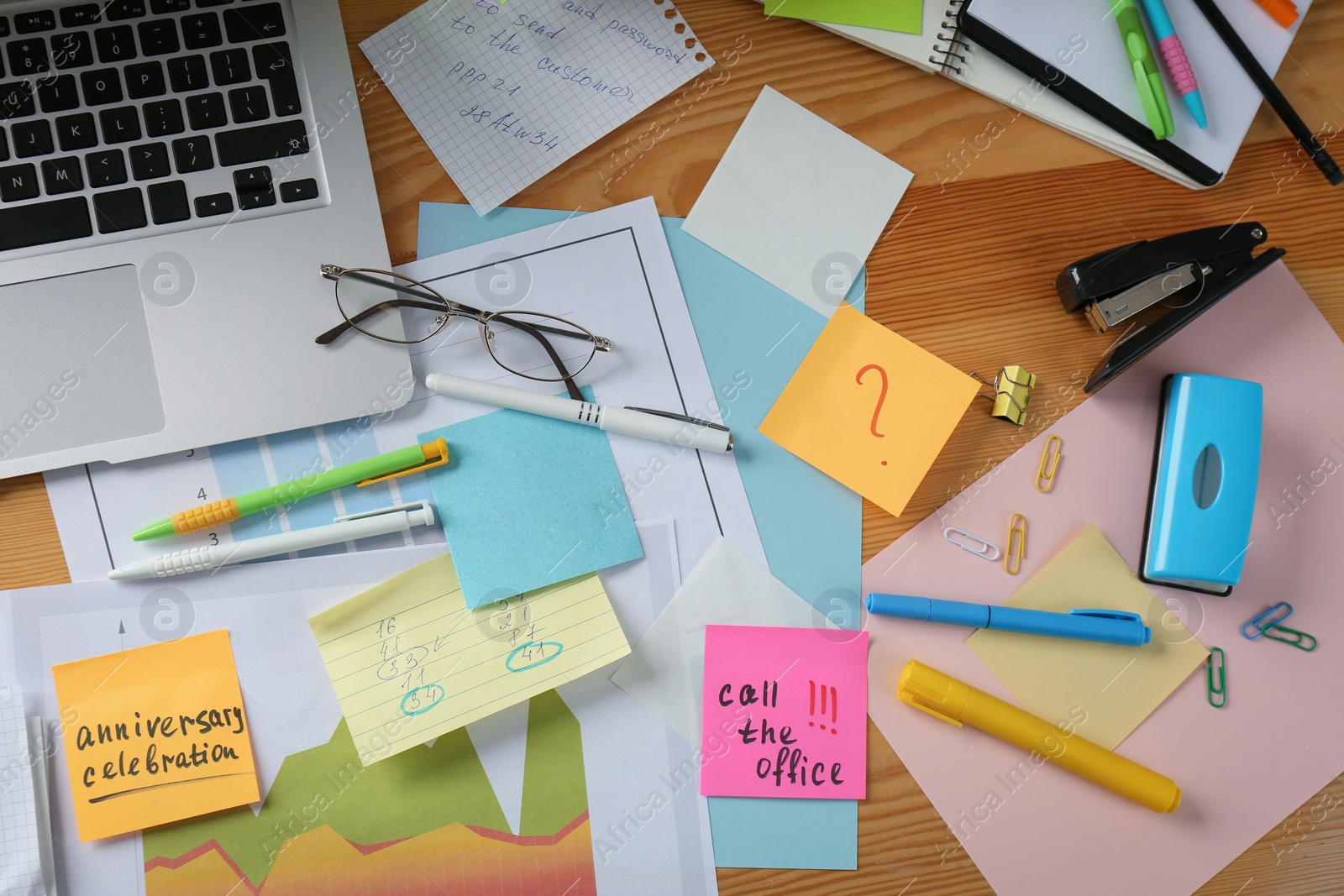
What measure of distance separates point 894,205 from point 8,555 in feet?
3.07

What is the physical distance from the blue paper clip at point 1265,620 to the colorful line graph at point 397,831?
2.29 feet

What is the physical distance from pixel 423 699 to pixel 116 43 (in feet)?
2.17

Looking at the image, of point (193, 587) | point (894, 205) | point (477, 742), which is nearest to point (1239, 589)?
point (894, 205)

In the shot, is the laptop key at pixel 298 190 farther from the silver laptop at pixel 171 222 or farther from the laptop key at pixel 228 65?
the laptop key at pixel 228 65

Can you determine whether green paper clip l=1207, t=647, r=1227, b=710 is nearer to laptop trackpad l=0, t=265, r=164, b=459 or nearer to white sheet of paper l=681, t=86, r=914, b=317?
white sheet of paper l=681, t=86, r=914, b=317

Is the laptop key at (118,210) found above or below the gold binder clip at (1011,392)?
above

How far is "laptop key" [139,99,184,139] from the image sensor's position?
772 mm

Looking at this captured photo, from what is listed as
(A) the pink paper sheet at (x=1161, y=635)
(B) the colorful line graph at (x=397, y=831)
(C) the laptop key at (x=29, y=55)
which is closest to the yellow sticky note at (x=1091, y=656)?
(A) the pink paper sheet at (x=1161, y=635)

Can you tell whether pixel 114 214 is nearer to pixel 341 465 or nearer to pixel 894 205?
pixel 341 465

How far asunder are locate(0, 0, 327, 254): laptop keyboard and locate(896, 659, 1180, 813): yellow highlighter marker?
0.77m

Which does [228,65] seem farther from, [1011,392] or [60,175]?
[1011,392]

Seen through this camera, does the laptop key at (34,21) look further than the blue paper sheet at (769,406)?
No

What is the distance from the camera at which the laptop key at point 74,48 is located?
77 cm

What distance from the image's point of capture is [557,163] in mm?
863
